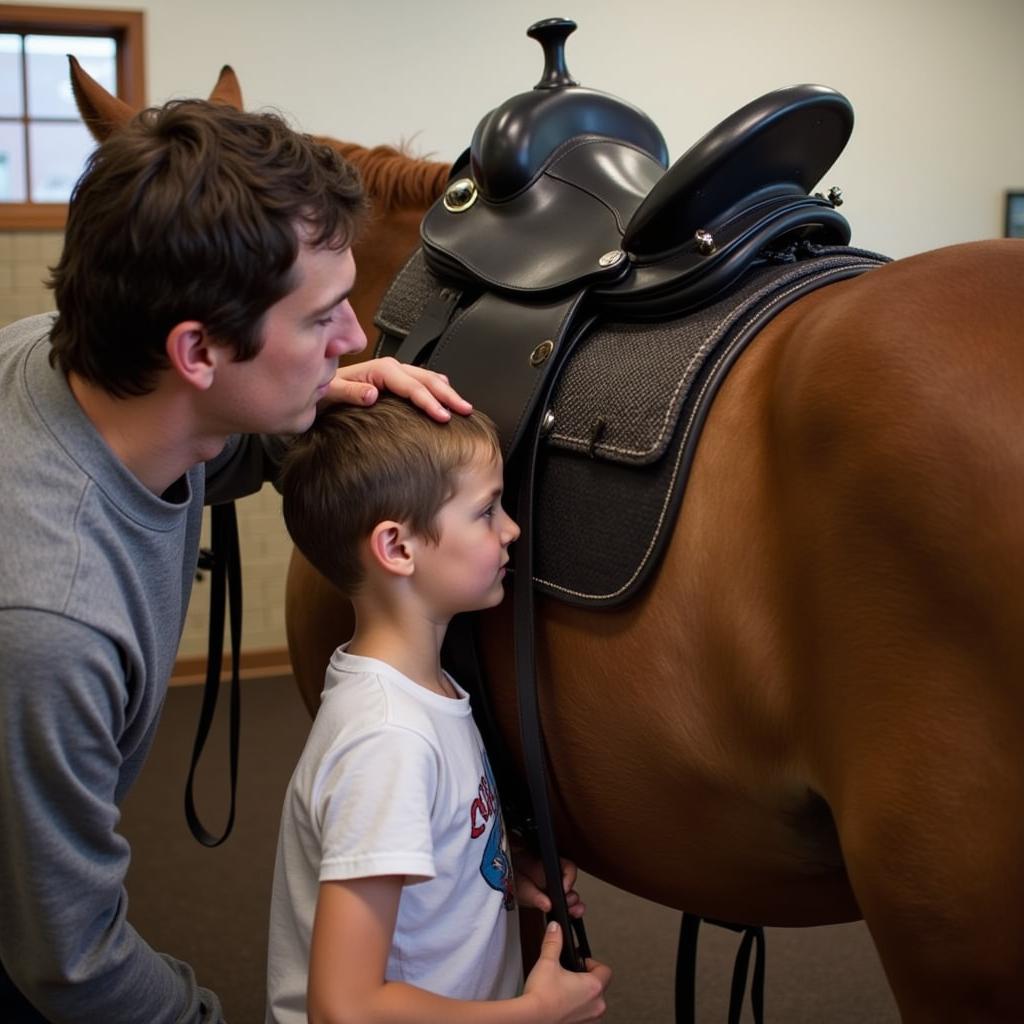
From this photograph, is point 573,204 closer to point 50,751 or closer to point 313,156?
point 313,156

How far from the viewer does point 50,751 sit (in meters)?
0.78

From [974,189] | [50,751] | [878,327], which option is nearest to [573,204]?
[878,327]

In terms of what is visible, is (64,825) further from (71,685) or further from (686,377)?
(686,377)

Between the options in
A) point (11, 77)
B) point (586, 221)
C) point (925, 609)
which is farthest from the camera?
point (11, 77)

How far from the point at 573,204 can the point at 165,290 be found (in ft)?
1.79

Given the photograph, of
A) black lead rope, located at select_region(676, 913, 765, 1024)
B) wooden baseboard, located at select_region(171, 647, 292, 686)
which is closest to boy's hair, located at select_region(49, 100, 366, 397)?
black lead rope, located at select_region(676, 913, 765, 1024)

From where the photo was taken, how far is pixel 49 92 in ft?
12.6

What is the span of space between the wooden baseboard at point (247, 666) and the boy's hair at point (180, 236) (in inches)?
129

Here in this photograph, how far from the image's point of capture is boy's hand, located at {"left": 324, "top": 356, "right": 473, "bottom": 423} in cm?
100

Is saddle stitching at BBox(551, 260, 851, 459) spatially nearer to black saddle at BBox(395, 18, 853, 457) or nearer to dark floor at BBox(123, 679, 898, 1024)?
black saddle at BBox(395, 18, 853, 457)

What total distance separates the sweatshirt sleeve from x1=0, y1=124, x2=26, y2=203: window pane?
3.50 m

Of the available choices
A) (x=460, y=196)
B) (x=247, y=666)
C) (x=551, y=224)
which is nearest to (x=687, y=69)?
(x=247, y=666)

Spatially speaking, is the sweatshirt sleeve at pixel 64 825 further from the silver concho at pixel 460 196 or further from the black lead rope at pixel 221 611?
the silver concho at pixel 460 196

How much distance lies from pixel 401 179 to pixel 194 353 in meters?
0.77
